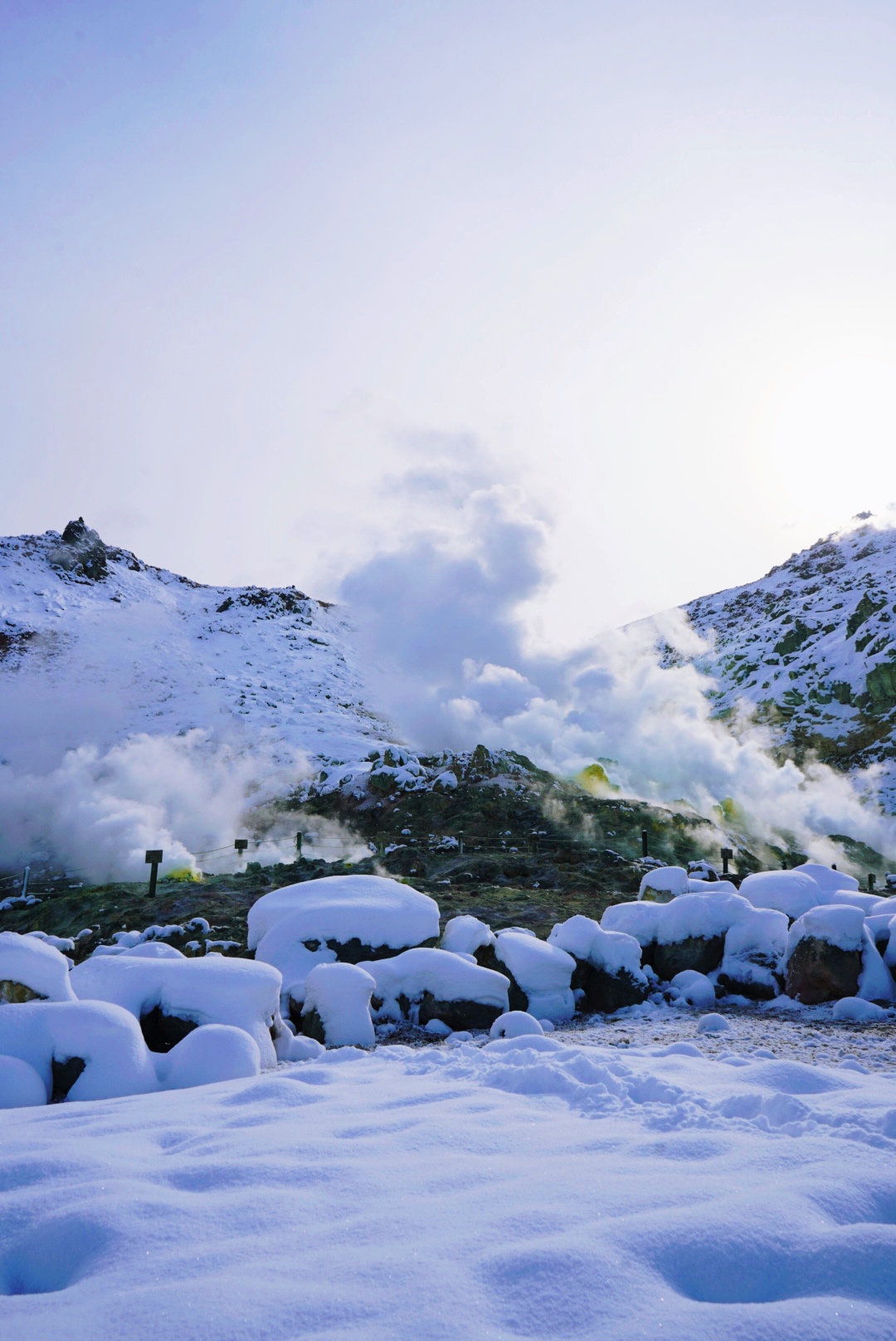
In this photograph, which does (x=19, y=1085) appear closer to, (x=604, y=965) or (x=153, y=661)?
(x=604, y=965)

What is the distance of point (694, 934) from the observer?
10211 millimetres

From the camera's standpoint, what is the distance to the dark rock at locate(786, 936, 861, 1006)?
9.12 m

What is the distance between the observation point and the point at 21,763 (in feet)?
128

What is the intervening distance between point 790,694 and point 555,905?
47.7 meters

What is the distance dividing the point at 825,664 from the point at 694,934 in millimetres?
54215

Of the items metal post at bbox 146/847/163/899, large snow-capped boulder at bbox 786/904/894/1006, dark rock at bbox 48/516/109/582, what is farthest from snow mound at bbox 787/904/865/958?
dark rock at bbox 48/516/109/582

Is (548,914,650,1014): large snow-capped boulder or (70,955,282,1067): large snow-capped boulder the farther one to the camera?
(548,914,650,1014): large snow-capped boulder

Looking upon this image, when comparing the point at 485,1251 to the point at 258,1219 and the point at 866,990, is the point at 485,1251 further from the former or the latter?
the point at 866,990

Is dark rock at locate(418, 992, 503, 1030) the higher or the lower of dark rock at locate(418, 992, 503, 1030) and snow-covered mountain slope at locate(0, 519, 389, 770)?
the lower

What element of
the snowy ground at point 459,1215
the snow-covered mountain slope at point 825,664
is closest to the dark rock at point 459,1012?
the snowy ground at point 459,1215

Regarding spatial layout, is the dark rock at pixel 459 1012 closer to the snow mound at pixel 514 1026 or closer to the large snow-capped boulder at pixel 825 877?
the snow mound at pixel 514 1026

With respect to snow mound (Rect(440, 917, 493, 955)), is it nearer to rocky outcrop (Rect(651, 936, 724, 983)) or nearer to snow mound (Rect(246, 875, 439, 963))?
snow mound (Rect(246, 875, 439, 963))

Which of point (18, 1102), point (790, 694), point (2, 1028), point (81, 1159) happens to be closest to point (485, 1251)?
point (81, 1159)

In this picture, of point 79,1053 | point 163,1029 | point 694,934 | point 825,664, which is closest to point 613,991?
point 694,934
